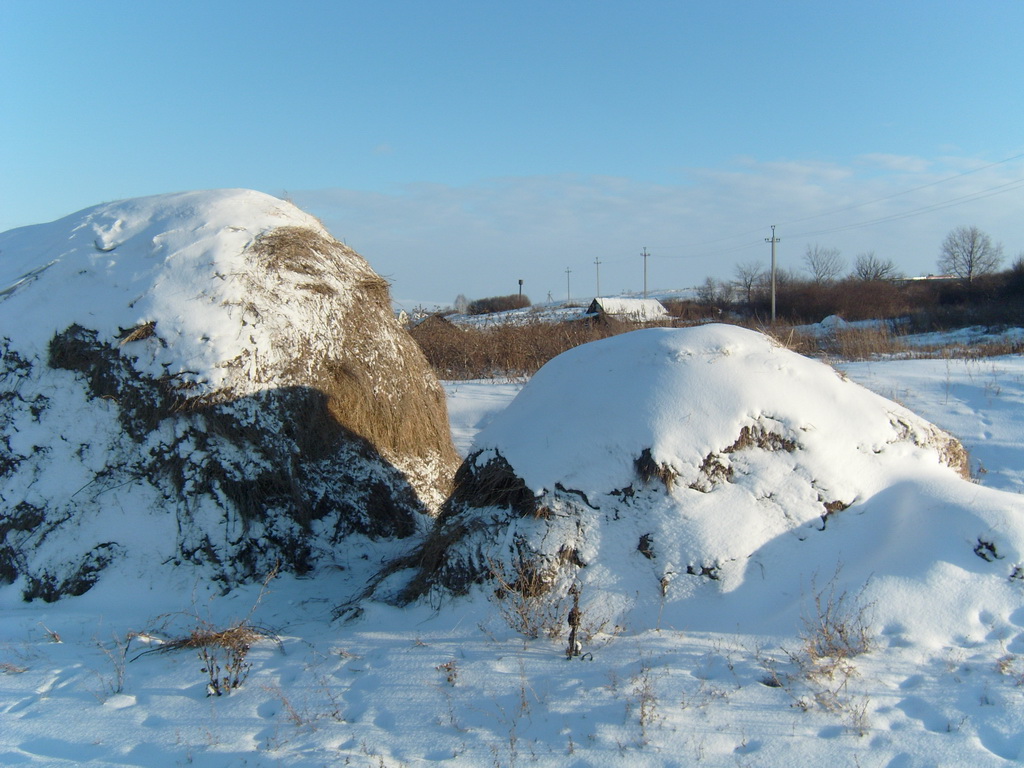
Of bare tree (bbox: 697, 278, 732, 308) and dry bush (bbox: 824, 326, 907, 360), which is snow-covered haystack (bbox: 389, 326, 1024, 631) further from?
bare tree (bbox: 697, 278, 732, 308)

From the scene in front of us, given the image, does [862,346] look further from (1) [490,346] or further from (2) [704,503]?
(2) [704,503]

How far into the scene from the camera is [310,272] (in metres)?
6.66

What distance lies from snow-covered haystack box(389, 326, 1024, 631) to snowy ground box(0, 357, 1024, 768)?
0.87ft

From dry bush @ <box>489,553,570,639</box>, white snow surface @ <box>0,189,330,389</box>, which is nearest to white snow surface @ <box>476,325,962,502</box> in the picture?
dry bush @ <box>489,553,570,639</box>

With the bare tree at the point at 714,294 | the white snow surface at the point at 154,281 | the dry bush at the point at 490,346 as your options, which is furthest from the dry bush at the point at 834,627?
the bare tree at the point at 714,294

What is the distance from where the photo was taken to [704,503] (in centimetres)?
448

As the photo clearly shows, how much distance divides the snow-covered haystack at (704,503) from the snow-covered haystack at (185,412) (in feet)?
4.13

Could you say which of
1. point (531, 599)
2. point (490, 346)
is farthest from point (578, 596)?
point (490, 346)

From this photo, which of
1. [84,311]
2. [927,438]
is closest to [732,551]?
[927,438]

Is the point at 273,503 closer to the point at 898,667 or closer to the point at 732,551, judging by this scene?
the point at 732,551

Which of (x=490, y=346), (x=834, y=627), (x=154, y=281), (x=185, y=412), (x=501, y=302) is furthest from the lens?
(x=501, y=302)

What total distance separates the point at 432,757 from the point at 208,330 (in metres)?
3.96

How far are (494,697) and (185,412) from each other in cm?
346

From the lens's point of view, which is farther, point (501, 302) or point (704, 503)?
point (501, 302)
